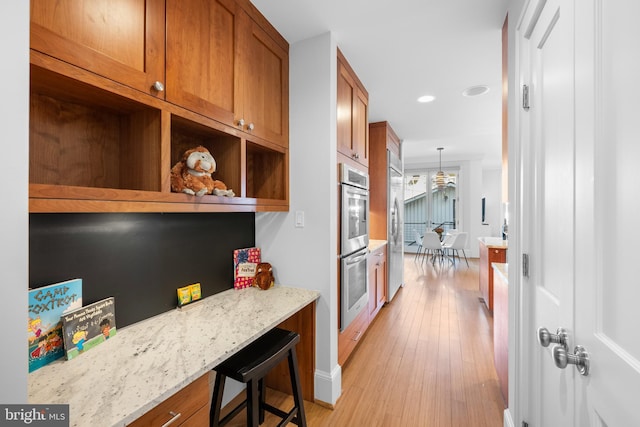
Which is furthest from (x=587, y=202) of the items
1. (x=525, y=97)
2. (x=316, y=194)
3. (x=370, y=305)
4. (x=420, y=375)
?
(x=370, y=305)

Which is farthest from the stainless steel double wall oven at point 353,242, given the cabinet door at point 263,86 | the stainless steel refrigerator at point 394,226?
the stainless steel refrigerator at point 394,226

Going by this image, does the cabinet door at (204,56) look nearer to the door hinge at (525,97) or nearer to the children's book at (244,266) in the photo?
the children's book at (244,266)

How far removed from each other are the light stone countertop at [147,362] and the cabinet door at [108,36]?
38.6 inches

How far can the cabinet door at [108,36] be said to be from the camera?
791 mm

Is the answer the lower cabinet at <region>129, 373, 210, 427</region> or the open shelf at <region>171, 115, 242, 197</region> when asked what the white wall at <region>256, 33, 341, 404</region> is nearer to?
the open shelf at <region>171, 115, 242, 197</region>

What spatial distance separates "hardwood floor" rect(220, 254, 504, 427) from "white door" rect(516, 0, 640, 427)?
726 mm

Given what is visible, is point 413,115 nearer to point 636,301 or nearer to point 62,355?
point 636,301

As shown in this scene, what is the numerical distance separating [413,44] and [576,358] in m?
2.00

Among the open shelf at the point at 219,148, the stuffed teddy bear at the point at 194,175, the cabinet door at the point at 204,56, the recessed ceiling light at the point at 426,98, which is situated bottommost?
the stuffed teddy bear at the point at 194,175

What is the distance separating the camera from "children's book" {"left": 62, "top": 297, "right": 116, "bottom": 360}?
39.6 inches

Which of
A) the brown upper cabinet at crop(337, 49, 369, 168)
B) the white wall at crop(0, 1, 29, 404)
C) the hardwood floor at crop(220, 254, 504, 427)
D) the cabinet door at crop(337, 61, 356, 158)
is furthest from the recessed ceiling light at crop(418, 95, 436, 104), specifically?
the white wall at crop(0, 1, 29, 404)

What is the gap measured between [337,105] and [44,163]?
158cm

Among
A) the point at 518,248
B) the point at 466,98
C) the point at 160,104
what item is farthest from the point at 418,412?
the point at 466,98

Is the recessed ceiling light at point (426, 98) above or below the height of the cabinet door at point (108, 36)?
above
